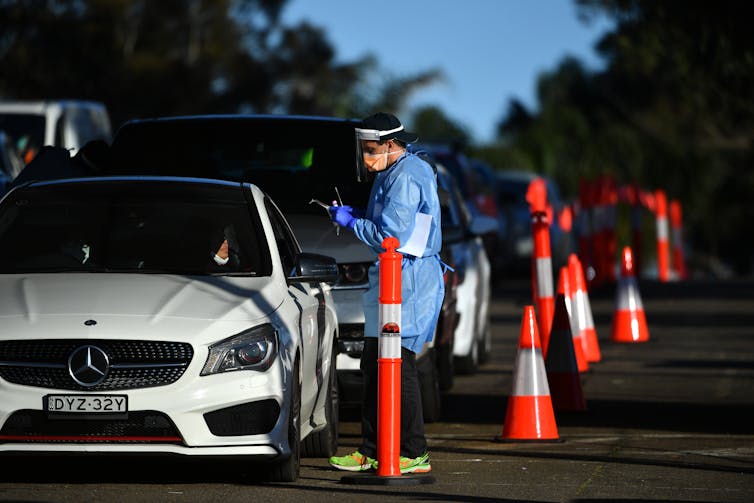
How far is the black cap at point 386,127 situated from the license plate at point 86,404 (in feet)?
6.13

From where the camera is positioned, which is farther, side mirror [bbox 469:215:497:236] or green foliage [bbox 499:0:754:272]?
green foliage [bbox 499:0:754:272]

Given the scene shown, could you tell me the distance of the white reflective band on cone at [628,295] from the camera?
18219mm

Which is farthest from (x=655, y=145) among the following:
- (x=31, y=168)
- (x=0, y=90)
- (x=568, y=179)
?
(x=31, y=168)

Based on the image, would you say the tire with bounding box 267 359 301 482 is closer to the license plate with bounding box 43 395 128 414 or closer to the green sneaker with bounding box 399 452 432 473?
the green sneaker with bounding box 399 452 432 473

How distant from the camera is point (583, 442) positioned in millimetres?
11289

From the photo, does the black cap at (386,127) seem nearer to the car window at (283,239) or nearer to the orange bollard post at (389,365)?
the orange bollard post at (389,365)

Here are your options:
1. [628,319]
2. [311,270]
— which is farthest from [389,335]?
[628,319]

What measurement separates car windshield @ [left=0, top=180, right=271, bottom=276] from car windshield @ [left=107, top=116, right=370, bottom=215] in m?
2.03

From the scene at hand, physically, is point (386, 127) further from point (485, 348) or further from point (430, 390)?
point (485, 348)

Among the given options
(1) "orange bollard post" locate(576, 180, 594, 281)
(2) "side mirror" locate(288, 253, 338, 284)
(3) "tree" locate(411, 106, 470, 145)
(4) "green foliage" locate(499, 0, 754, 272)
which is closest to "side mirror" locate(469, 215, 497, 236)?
(2) "side mirror" locate(288, 253, 338, 284)

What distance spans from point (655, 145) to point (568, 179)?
7431 millimetres

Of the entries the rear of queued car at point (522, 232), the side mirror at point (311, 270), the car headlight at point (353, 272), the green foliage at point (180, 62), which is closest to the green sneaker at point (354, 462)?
the side mirror at point (311, 270)

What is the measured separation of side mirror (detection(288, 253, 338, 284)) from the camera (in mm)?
9727

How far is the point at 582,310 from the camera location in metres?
16.2
